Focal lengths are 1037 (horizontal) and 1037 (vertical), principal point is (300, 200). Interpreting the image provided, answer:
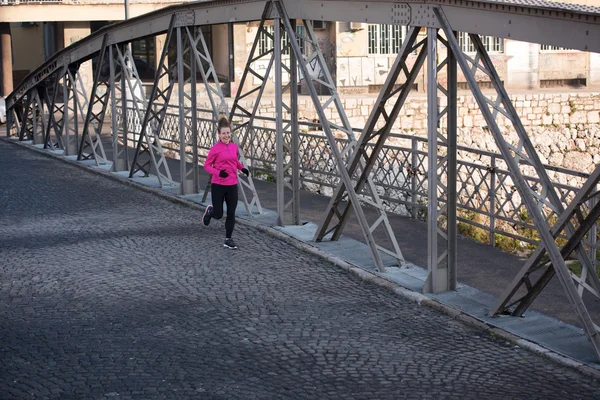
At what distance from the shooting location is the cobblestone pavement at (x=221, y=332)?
754 centimetres

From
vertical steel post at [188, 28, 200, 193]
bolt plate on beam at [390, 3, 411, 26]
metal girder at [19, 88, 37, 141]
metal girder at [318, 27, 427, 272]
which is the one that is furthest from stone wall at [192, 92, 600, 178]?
bolt plate on beam at [390, 3, 411, 26]

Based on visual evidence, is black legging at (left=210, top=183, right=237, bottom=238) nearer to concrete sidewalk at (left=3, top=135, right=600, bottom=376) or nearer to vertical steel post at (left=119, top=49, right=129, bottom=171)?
concrete sidewalk at (left=3, top=135, right=600, bottom=376)

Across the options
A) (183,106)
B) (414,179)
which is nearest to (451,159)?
(414,179)

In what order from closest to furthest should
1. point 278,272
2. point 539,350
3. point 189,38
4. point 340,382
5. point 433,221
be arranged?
point 340,382 → point 539,350 → point 433,221 → point 278,272 → point 189,38

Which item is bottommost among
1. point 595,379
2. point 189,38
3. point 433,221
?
point 595,379

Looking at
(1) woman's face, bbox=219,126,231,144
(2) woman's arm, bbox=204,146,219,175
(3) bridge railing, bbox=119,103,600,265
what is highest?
(1) woman's face, bbox=219,126,231,144

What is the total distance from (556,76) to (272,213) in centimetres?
2962

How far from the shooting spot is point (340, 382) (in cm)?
760

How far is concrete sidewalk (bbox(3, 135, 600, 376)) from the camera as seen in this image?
854 centimetres

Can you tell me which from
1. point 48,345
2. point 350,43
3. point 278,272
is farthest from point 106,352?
point 350,43

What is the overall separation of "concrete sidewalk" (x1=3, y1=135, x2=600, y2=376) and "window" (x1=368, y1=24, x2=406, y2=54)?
26.6 meters

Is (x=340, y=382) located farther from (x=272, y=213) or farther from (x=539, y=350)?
(x=272, y=213)

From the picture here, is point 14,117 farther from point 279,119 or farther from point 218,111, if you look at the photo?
point 279,119

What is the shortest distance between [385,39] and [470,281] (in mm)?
32186
